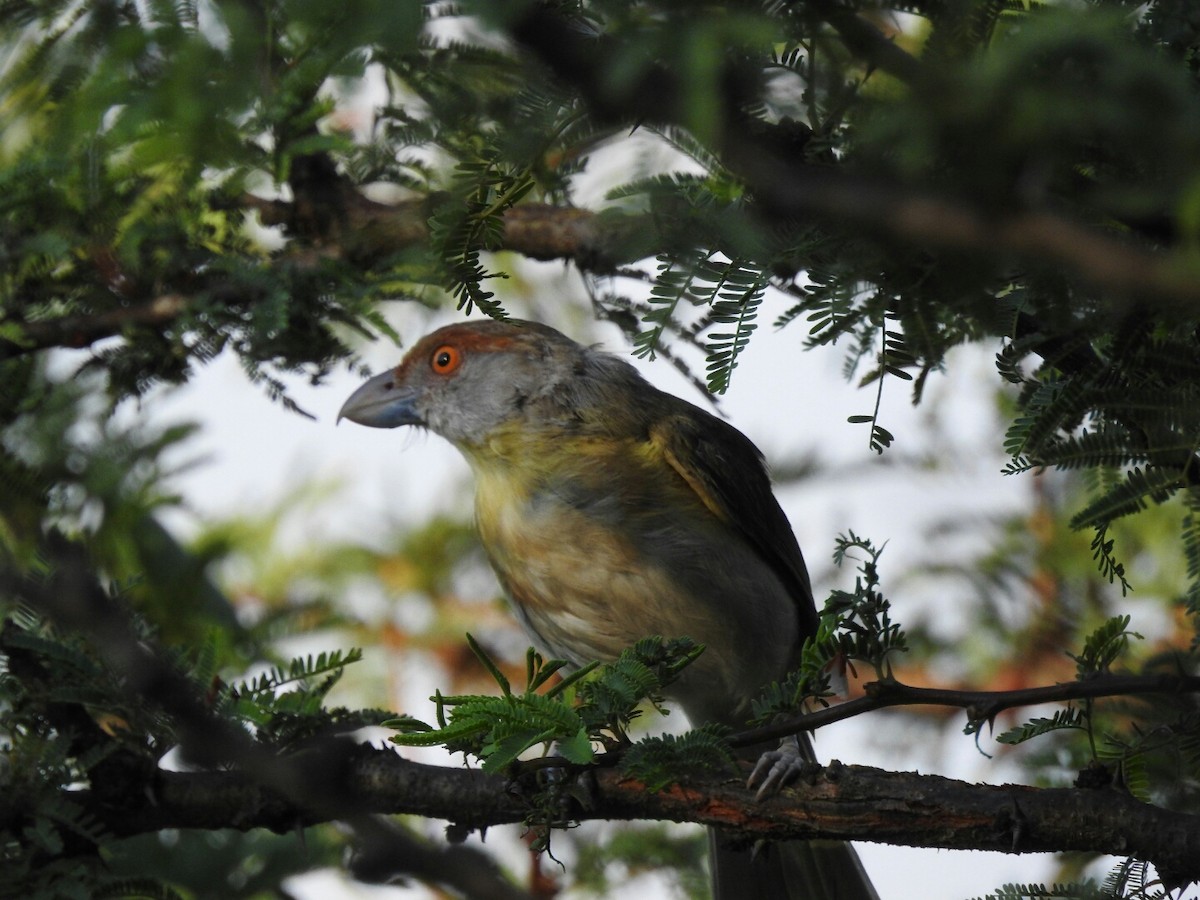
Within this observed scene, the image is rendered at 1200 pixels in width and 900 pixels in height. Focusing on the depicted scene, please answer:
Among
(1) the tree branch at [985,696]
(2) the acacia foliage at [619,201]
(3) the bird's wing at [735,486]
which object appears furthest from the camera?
Answer: (3) the bird's wing at [735,486]

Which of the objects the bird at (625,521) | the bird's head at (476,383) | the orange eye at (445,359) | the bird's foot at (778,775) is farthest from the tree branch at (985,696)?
the orange eye at (445,359)

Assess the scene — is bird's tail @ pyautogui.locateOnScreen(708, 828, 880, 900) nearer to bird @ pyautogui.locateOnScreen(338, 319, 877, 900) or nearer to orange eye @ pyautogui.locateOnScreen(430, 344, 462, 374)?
bird @ pyautogui.locateOnScreen(338, 319, 877, 900)

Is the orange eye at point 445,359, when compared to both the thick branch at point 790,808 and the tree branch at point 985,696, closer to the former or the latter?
the thick branch at point 790,808

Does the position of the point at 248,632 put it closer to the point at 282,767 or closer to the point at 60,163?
the point at 282,767

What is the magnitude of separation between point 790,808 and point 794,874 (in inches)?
76.9

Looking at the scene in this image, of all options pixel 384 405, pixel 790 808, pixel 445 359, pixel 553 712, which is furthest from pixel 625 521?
pixel 553 712

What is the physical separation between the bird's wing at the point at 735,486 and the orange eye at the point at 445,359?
3.22 feet

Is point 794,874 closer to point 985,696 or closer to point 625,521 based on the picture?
point 625,521

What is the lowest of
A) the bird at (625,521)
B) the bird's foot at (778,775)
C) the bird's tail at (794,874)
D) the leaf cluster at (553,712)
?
the leaf cluster at (553,712)

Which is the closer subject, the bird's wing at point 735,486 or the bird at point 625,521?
the bird at point 625,521

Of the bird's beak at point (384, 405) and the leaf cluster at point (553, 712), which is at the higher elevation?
the bird's beak at point (384, 405)

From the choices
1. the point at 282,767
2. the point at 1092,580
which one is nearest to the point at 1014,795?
the point at 282,767

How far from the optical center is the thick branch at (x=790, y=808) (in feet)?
9.63

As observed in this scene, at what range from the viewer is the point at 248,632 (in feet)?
16.0
